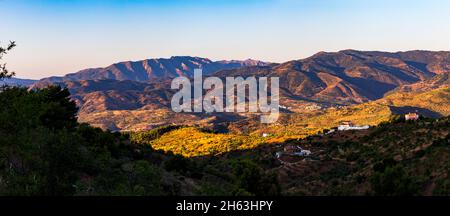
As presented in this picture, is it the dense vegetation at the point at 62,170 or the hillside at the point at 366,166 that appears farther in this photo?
the hillside at the point at 366,166

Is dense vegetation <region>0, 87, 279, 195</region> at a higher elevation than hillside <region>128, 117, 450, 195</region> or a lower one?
higher

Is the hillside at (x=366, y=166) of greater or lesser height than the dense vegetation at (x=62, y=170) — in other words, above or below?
below

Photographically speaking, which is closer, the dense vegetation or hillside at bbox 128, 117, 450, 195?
the dense vegetation

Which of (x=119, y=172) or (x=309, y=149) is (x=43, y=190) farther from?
(x=309, y=149)

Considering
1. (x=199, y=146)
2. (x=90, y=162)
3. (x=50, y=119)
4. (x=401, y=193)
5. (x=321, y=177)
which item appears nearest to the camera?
(x=90, y=162)

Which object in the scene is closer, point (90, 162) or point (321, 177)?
point (90, 162)

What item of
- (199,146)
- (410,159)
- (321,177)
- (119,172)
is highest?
(119,172)

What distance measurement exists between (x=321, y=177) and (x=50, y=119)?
4888 centimetres

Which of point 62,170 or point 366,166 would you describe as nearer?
point 62,170

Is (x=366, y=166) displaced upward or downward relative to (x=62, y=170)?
downward
